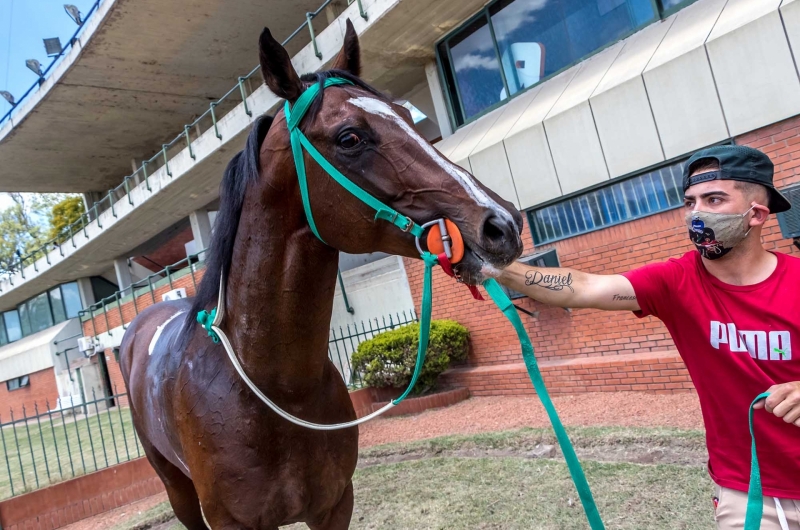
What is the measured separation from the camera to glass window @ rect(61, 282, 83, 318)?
2702 centimetres

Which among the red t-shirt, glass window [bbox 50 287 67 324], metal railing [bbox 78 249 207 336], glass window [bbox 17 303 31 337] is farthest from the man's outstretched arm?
glass window [bbox 17 303 31 337]

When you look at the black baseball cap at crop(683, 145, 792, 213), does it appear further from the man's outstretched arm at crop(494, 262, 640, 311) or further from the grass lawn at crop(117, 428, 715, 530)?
the grass lawn at crop(117, 428, 715, 530)

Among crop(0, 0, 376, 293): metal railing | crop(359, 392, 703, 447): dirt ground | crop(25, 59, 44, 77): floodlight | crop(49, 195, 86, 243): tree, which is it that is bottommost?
crop(359, 392, 703, 447): dirt ground

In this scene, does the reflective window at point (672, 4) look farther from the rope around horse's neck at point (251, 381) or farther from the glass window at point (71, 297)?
the glass window at point (71, 297)

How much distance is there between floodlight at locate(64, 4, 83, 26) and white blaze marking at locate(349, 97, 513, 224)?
18328 mm

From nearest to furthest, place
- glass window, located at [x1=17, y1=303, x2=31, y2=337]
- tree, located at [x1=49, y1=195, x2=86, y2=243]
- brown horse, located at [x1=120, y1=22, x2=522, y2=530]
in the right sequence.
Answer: brown horse, located at [x1=120, y1=22, x2=522, y2=530]
tree, located at [x1=49, y1=195, x2=86, y2=243]
glass window, located at [x1=17, y1=303, x2=31, y2=337]

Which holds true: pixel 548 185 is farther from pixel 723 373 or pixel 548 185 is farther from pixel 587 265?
pixel 723 373

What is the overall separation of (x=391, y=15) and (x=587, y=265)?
584 cm

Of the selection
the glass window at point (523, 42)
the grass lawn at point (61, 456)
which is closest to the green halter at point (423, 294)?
the grass lawn at point (61, 456)

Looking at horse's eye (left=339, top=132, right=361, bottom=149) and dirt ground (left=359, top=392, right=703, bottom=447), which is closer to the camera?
horse's eye (left=339, top=132, right=361, bottom=149)

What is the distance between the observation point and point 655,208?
686 centimetres

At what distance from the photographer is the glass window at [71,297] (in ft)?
88.6

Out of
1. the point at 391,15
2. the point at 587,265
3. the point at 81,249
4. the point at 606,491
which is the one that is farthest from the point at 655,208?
the point at 81,249

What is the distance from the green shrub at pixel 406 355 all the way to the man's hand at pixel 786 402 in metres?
7.06
